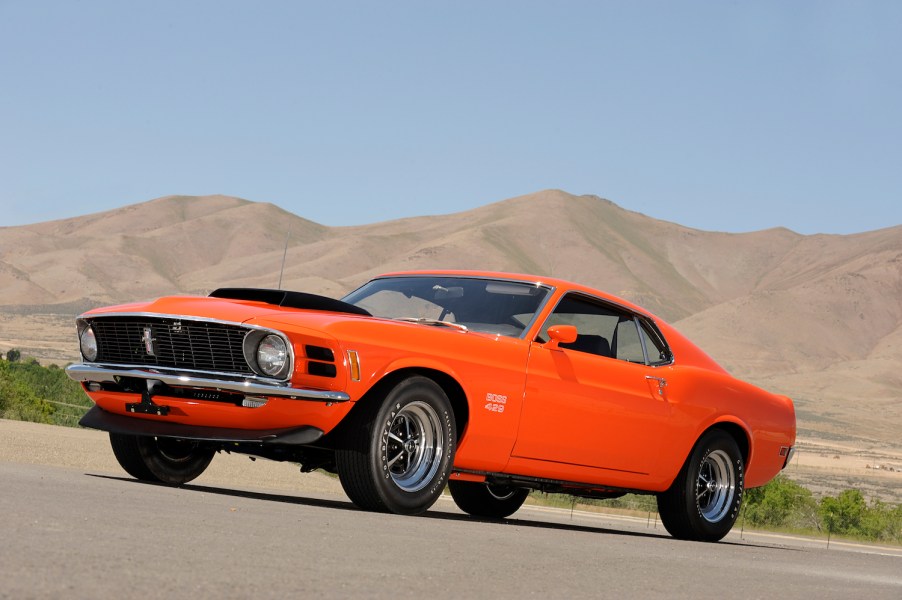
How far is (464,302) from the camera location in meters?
9.09

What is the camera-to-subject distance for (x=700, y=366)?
34.4 feet

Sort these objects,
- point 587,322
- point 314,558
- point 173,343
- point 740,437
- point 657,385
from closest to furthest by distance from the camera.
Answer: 1. point 314,558
2. point 173,343
3. point 587,322
4. point 657,385
5. point 740,437

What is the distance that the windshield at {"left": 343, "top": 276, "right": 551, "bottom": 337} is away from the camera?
8914mm

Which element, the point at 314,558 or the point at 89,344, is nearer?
the point at 314,558

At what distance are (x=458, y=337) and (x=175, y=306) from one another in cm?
176

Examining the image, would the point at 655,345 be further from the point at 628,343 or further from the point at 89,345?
the point at 89,345

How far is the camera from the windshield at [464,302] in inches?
351

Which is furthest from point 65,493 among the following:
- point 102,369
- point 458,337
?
point 458,337

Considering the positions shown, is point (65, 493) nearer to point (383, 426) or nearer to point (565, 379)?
point (383, 426)

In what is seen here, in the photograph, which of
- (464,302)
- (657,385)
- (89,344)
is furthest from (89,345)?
(657,385)

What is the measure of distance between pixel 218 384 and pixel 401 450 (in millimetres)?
1159

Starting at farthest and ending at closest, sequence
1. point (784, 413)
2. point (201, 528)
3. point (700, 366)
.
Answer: point (784, 413)
point (700, 366)
point (201, 528)

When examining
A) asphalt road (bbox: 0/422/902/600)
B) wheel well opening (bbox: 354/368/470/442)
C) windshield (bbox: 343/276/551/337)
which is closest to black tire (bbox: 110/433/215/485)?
asphalt road (bbox: 0/422/902/600)

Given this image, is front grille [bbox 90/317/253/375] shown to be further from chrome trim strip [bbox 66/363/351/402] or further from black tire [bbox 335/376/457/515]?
black tire [bbox 335/376/457/515]
